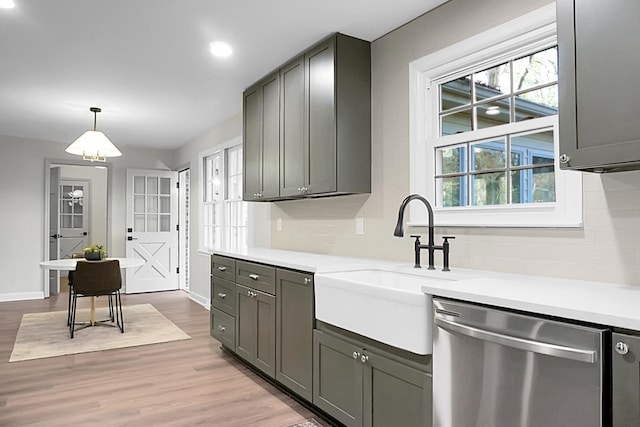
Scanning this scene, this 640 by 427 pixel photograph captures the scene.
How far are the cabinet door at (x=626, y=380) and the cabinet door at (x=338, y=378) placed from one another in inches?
45.9

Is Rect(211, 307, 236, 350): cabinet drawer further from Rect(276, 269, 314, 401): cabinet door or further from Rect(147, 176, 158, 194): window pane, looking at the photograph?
Rect(147, 176, 158, 194): window pane

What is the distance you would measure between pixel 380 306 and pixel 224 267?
2.18 m

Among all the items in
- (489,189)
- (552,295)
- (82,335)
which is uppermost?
(489,189)

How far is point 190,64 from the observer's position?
148 inches

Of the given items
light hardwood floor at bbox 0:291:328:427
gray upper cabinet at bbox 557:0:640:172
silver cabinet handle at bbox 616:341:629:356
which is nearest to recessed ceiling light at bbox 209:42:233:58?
gray upper cabinet at bbox 557:0:640:172

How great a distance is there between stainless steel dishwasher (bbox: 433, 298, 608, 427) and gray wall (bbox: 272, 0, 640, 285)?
73 centimetres

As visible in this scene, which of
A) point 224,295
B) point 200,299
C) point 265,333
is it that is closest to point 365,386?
point 265,333

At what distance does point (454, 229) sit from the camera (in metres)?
2.62

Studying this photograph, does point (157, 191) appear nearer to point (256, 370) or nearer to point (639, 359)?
point (256, 370)

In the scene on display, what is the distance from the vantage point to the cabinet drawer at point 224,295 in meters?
3.73

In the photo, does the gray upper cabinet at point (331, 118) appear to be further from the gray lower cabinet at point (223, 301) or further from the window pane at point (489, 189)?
the gray lower cabinet at point (223, 301)

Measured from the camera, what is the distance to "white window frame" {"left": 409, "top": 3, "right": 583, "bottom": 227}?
2.10 metres

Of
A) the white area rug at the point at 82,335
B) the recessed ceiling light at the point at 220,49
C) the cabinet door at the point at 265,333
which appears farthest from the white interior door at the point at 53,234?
the cabinet door at the point at 265,333

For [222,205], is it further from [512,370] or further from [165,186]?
[512,370]
